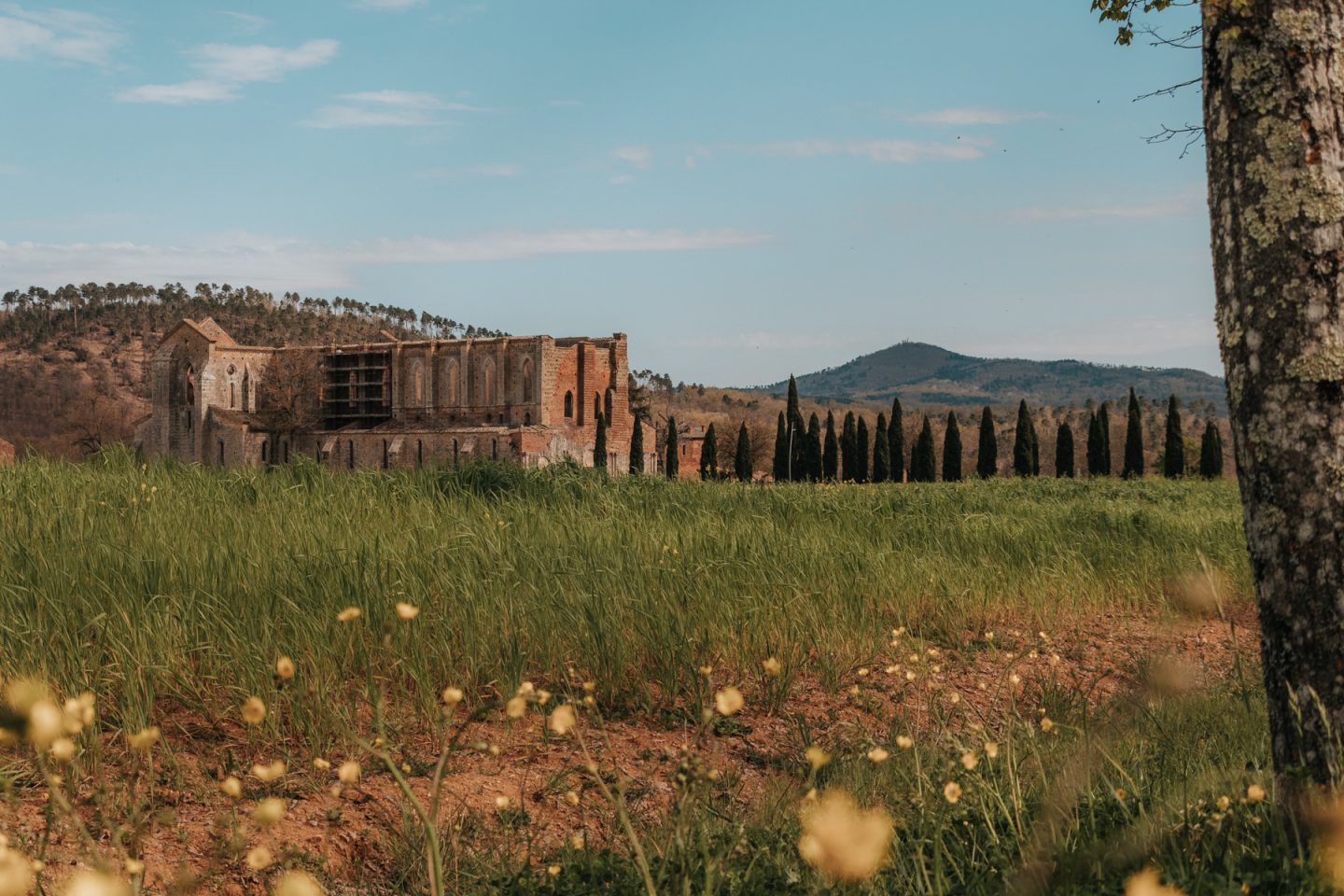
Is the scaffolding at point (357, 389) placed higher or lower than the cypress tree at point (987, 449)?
higher

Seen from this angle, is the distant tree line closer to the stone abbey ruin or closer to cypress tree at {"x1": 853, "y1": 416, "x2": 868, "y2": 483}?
cypress tree at {"x1": 853, "y1": 416, "x2": 868, "y2": 483}

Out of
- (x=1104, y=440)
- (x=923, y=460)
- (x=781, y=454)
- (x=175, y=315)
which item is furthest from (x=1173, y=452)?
(x=175, y=315)

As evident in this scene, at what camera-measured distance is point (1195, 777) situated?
358 centimetres

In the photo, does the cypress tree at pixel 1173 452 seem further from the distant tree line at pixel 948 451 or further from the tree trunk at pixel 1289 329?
the tree trunk at pixel 1289 329

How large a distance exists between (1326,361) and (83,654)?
16.2ft

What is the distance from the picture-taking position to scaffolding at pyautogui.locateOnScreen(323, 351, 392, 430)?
195 ft

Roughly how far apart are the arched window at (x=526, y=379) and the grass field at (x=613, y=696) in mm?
45527

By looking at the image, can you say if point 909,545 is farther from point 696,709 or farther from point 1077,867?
point 1077,867

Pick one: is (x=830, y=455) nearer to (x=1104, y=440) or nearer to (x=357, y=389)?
(x=1104, y=440)

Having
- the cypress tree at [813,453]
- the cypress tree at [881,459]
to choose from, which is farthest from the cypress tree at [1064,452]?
the cypress tree at [813,453]

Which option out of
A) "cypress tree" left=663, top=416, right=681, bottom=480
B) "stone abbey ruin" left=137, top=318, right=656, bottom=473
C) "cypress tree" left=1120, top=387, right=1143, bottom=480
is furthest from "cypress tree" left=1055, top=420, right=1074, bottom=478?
"stone abbey ruin" left=137, top=318, right=656, bottom=473

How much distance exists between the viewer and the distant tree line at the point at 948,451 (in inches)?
1537

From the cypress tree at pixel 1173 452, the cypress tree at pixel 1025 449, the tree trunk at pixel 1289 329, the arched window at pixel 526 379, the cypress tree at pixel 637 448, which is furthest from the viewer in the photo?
the arched window at pixel 526 379

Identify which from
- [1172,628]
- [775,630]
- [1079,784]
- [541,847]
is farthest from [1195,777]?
[1172,628]
